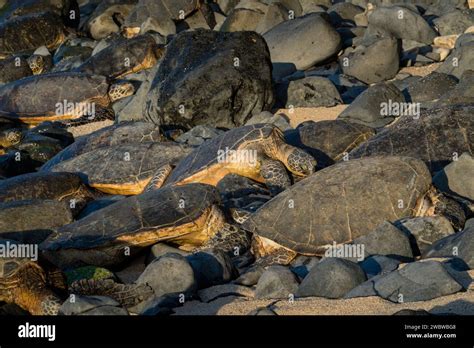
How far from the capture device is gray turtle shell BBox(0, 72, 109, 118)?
19562mm

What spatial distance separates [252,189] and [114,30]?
16.2 metres

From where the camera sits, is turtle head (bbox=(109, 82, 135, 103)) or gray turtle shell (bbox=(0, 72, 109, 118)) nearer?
turtle head (bbox=(109, 82, 135, 103))

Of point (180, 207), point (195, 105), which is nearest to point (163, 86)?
point (195, 105)

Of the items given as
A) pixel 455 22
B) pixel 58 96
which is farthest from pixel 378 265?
pixel 58 96

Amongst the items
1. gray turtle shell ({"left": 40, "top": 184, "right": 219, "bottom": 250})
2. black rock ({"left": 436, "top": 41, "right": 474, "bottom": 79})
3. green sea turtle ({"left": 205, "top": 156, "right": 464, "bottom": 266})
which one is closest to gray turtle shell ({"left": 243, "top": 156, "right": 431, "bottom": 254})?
green sea turtle ({"left": 205, "top": 156, "right": 464, "bottom": 266})

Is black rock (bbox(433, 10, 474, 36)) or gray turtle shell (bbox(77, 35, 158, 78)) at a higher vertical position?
black rock (bbox(433, 10, 474, 36))

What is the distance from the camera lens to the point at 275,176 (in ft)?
37.9

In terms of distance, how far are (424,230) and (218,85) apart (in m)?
6.77

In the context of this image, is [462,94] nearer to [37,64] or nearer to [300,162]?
[300,162]

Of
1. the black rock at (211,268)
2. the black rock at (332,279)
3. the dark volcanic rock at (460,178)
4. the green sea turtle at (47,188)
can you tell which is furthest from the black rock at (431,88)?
the black rock at (332,279)

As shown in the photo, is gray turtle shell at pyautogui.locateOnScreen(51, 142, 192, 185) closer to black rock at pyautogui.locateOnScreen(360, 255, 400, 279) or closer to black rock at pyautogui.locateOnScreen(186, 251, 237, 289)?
black rock at pyautogui.locateOnScreen(186, 251, 237, 289)

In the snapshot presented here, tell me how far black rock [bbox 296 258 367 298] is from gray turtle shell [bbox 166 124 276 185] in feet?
13.0

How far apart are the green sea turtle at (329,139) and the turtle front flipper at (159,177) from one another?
1485 mm

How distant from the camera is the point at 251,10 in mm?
22344
